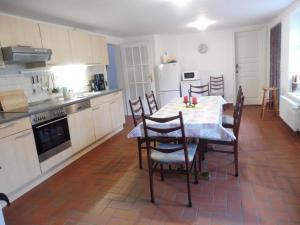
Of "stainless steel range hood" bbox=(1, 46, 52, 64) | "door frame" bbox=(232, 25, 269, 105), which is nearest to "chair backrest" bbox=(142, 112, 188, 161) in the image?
"stainless steel range hood" bbox=(1, 46, 52, 64)

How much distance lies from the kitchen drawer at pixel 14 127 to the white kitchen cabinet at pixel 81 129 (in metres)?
0.72

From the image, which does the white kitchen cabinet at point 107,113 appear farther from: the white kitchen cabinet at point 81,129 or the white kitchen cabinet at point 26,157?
the white kitchen cabinet at point 26,157

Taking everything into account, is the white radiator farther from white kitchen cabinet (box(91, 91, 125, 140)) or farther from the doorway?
white kitchen cabinet (box(91, 91, 125, 140))

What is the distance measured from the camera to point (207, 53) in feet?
20.1

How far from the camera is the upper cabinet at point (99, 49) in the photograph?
4.30 meters

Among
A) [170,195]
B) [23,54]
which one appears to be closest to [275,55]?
[170,195]

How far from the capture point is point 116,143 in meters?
3.98

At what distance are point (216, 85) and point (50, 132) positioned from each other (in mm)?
4580

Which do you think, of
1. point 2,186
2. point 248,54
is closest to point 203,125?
point 2,186

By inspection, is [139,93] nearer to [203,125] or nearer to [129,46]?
[129,46]

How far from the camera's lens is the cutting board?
109 inches

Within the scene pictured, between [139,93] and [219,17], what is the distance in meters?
2.82

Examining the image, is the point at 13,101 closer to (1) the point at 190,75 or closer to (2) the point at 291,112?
(2) the point at 291,112

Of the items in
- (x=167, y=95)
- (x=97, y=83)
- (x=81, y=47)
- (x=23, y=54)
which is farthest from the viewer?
(x=167, y=95)
